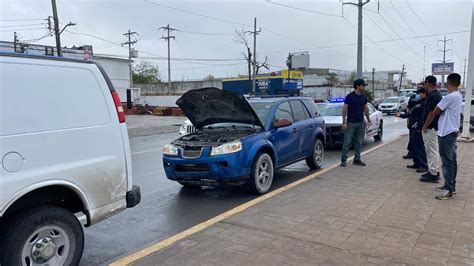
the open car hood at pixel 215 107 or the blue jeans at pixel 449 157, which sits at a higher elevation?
the open car hood at pixel 215 107

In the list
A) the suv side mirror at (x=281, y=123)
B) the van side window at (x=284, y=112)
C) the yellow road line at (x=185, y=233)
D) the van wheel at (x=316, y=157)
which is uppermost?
the van side window at (x=284, y=112)

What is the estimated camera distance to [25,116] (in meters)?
3.15

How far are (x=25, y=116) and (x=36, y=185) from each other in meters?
0.55


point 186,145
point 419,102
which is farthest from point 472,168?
point 186,145

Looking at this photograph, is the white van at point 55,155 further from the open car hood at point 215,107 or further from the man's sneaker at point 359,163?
the man's sneaker at point 359,163

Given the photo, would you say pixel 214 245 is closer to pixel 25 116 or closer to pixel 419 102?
pixel 25 116

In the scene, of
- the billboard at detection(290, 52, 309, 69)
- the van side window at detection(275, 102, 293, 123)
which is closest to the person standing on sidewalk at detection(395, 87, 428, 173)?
the van side window at detection(275, 102, 293, 123)

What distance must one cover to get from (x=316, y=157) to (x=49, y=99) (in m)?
6.19

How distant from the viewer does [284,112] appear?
7496mm

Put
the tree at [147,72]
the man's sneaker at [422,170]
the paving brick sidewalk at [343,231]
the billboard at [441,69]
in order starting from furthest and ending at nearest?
the tree at [147,72] → the billboard at [441,69] → the man's sneaker at [422,170] → the paving brick sidewalk at [343,231]

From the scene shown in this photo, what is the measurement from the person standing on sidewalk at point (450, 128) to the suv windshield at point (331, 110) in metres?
6.64

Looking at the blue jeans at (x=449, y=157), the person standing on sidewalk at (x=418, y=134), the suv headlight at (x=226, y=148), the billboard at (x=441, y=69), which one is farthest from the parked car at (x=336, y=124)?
the billboard at (x=441, y=69)

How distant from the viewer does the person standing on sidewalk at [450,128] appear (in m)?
5.83

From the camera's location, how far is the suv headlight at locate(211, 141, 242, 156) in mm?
6020
